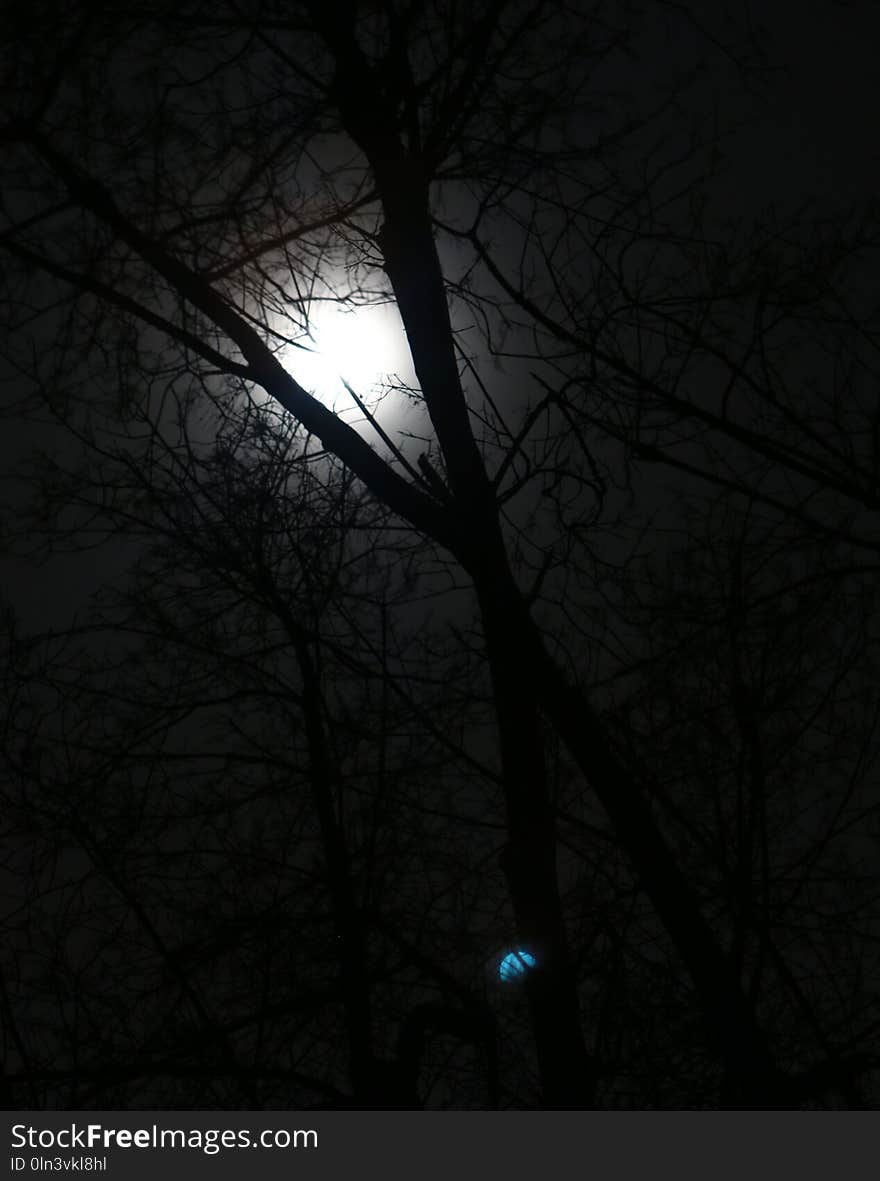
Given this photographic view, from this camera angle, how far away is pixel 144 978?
92.3 inches

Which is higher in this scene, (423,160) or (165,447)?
(423,160)

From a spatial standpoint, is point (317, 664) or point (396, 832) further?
point (396, 832)

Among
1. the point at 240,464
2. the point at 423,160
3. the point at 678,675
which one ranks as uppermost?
the point at 423,160

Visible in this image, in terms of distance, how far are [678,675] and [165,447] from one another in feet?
4.49

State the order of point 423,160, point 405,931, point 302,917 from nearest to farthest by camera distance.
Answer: point 423,160
point 302,917
point 405,931

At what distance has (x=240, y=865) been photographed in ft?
7.93

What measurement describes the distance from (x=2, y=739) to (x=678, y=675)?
1.67m

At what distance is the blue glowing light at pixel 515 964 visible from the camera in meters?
1.89

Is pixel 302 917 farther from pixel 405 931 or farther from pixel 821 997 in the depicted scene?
pixel 821 997

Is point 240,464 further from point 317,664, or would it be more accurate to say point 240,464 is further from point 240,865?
point 240,865

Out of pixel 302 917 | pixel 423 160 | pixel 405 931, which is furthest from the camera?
pixel 405 931

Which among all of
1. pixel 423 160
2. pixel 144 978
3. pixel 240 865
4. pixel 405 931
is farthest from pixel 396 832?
pixel 423 160

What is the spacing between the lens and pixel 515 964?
6.87 ft

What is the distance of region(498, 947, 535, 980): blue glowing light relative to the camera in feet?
6.21
